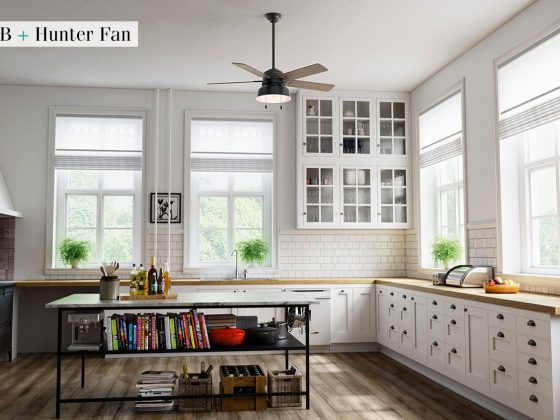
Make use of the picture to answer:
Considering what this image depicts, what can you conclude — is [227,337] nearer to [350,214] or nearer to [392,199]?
[350,214]

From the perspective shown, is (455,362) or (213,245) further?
(213,245)

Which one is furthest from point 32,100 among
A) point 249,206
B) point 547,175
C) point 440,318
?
point 547,175

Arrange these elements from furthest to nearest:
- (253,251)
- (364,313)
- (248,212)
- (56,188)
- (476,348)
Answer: (248,212) < (56,188) < (253,251) < (364,313) < (476,348)

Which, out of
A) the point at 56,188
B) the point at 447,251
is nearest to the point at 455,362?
the point at 447,251

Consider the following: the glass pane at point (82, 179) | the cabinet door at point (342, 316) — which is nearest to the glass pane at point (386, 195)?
the cabinet door at point (342, 316)

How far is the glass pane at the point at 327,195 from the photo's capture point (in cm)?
799

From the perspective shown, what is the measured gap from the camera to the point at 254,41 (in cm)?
622

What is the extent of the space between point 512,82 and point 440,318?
2321mm

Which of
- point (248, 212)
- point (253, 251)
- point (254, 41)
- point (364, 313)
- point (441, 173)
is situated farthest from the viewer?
point (248, 212)

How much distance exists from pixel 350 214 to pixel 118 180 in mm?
3106

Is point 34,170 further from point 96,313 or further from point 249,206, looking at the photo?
point 96,313

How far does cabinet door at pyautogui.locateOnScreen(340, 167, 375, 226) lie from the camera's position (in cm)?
800

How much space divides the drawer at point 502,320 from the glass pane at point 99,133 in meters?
5.07

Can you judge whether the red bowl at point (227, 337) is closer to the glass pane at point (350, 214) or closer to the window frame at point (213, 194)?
the window frame at point (213, 194)
